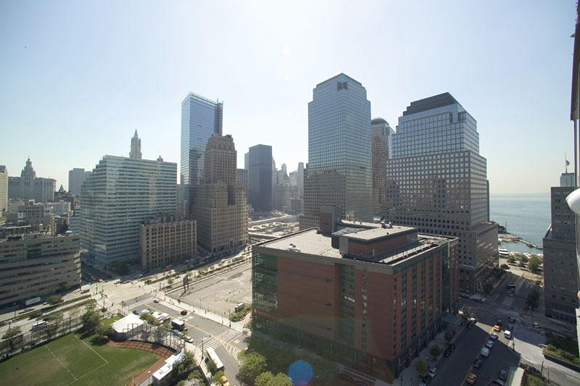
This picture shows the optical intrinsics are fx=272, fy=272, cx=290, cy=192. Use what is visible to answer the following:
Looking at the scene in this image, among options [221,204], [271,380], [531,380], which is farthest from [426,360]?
[221,204]

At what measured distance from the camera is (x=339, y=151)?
160 metres

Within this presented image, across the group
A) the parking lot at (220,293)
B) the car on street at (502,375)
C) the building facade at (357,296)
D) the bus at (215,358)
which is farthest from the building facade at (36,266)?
the car on street at (502,375)

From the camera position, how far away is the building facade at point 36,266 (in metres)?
84.2

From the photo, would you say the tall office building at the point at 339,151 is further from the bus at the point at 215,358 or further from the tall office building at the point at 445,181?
the bus at the point at 215,358

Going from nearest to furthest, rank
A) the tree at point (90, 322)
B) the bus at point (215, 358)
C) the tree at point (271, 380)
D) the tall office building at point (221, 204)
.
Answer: the tree at point (271, 380), the bus at point (215, 358), the tree at point (90, 322), the tall office building at point (221, 204)

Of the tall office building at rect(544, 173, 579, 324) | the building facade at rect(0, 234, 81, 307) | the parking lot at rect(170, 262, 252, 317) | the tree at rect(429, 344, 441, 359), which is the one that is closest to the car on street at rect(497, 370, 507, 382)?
the tree at rect(429, 344, 441, 359)

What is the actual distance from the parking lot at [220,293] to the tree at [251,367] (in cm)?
3073

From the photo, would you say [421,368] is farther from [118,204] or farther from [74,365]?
[118,204]

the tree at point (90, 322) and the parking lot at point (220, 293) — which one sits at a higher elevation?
the tree at point (90, 322)

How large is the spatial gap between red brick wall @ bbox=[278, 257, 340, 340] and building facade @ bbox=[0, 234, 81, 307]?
82.1 metres

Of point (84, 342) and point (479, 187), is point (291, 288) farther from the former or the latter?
point (479, 187)

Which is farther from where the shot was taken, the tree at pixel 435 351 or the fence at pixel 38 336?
the fence at pixel 38 336

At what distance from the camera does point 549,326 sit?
7044 centimetres

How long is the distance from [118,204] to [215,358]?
102 m
